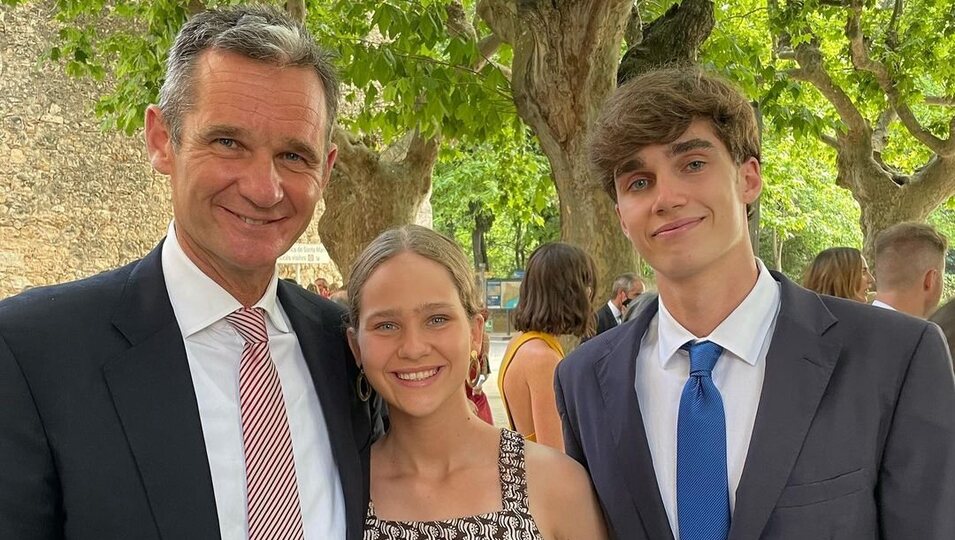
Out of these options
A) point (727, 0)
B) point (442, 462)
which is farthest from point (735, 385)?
point (727, 0)

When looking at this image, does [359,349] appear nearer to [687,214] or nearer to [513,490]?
[513,490]

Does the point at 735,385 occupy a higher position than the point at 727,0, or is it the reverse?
the point at 727,0

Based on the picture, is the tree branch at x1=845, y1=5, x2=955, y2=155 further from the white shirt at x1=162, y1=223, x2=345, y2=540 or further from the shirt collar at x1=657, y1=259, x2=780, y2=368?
the white shirt at x1=162, y1=223, x2=345, y2=540

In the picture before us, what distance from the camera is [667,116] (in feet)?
7.39

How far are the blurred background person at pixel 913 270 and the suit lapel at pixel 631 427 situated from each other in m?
3.24

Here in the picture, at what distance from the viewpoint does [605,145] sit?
2328mm

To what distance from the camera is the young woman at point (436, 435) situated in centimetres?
233

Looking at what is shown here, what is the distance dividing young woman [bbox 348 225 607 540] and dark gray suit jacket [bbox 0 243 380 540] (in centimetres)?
54

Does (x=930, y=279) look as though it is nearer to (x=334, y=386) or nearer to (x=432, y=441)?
(x=432, y=441)

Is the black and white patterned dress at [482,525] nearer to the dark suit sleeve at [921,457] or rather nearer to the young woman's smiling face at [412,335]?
the young woman's smiling face at [412,335]

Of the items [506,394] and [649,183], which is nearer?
[649,183]

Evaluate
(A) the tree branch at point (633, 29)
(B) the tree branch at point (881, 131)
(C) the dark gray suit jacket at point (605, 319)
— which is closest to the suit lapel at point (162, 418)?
(A) the tree branch at point (633, 29)

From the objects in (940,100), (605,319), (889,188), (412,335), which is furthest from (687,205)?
(940,100)

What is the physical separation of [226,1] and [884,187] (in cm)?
979
